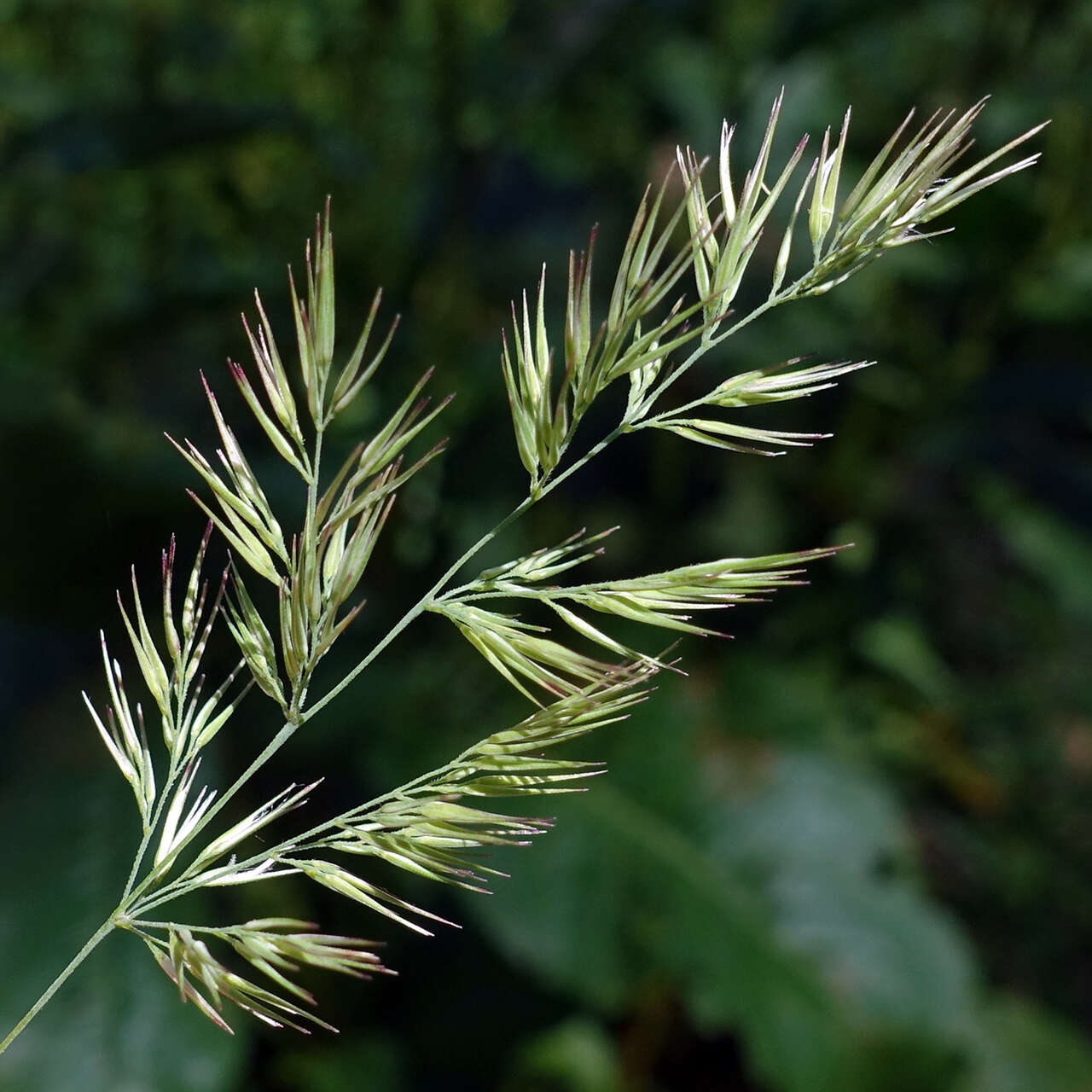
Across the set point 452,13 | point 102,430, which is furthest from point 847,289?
point 102,430

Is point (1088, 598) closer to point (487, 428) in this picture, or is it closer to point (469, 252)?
point (487, 428)

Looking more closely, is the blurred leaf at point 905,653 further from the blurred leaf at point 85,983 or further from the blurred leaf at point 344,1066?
the blurred leaf at point 85,983

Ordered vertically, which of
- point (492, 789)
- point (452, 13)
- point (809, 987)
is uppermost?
point (452, 13)

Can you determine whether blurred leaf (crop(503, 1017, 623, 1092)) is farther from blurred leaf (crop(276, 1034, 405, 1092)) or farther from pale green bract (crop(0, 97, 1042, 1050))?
pale green bract (crop(0, 97, 1042, 1050))

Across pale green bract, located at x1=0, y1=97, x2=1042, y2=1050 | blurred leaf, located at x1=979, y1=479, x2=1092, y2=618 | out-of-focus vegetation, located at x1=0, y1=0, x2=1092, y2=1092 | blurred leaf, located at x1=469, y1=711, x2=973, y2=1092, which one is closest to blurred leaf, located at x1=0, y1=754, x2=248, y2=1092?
out-of-focus vegetation, located at x1=0, y1=0, x2=1092, y2=1092

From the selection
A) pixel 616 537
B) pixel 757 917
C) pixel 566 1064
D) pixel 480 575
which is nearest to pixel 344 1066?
pixel 566 1064

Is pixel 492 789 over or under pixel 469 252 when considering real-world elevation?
under

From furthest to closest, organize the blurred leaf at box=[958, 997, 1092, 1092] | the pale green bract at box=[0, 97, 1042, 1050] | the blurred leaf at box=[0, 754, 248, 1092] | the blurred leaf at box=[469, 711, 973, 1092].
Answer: the blurred leaf at box=[958, 997, 1092, 1092] → the blurred leaf at box=[469, 711, 973, 1092] → the blurred leaf at box=[0, 754, 248, 1092] → the pale green bract at box=[0, 97, 1042, 1050]

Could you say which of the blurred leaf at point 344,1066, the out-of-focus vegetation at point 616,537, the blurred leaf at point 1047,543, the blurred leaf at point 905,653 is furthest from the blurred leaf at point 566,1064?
the blurred leaf at point 1047,543
